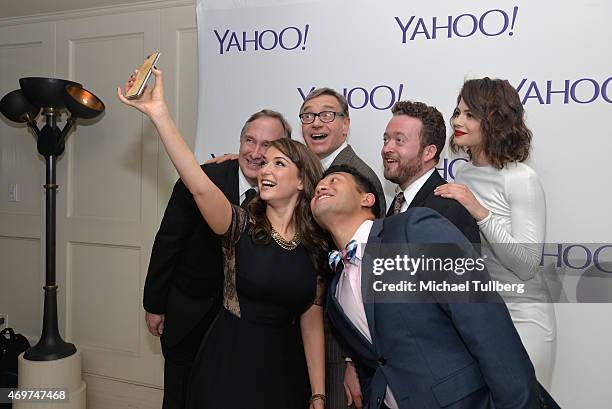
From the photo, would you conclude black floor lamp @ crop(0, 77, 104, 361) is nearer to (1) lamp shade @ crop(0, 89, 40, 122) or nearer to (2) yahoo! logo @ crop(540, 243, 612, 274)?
(1) lamp shade @ crop(0, 89, 40, 122)

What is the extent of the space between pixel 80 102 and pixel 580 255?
269 centimetres

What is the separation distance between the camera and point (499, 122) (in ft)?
6.24

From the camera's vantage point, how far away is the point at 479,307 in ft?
4.54

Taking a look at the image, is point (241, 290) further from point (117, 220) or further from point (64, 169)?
point (64, 169)

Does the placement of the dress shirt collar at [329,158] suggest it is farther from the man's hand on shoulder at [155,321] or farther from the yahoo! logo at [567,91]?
the man's hand on shoulder at [155,321]

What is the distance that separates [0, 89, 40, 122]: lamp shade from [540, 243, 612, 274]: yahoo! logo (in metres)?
2.89

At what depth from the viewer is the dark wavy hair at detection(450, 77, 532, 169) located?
1905mm

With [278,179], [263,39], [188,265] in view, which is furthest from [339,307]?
[263,39]

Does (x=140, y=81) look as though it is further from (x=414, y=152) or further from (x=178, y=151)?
(x=414, y=152)

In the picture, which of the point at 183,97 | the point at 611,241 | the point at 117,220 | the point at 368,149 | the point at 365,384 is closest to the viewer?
the point at 365,384

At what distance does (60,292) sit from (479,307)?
3.18 meters

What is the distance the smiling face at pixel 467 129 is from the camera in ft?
6.31

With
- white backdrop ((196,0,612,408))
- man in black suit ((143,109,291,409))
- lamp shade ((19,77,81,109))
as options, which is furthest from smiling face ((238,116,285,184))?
lamp shade ((19,77,81,109))

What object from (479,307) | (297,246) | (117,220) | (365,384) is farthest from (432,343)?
(117,220)
